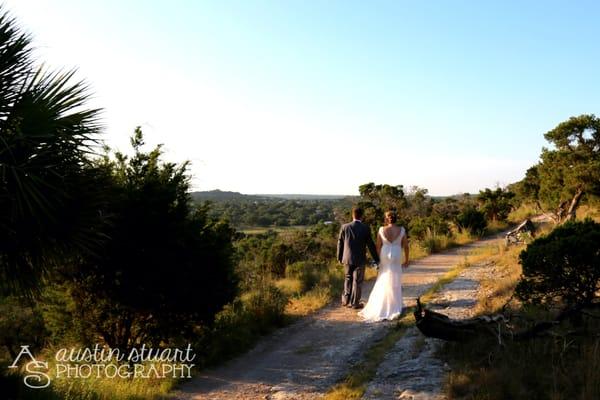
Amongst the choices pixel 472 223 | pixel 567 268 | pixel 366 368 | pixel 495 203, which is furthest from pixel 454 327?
pixel 495 203

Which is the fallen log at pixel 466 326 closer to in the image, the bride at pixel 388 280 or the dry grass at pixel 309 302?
the bride at pixel 388 280

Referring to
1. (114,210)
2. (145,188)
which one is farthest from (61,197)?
(145,188)

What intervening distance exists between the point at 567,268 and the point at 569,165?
1300cm

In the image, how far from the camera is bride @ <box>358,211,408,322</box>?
893 centimetres

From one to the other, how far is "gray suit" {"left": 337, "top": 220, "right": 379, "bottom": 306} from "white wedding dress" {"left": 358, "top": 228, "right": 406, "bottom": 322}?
41 cm

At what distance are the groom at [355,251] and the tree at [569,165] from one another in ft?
33.4

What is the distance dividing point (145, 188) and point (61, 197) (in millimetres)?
1935

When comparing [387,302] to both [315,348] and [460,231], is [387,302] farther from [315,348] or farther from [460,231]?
[460,231]

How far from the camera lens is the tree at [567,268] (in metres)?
5.69

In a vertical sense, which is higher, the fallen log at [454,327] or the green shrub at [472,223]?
the green shrub at [472,223]

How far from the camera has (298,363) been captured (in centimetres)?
696

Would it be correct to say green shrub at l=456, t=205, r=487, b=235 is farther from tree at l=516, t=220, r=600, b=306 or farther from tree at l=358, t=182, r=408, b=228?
tree at l=516, t=220, r=600, b=306

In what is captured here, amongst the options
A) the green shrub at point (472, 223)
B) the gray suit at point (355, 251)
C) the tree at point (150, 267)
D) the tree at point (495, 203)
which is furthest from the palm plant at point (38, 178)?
the tree at point (495, 203)

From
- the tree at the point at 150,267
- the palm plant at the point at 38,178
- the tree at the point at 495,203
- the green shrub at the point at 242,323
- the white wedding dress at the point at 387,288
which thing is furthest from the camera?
the tree at the point at 495,203
